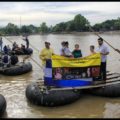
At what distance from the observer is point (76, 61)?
37.8 feet

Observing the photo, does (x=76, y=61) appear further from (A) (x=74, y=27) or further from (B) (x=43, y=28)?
(B) (x=43, y=28)

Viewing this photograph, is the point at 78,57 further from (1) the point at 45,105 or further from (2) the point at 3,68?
(2) the point at 3,68

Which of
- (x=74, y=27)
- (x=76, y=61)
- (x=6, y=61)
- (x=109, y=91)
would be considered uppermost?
(x=74, y=27)

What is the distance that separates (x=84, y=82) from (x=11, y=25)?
140848 millimetres

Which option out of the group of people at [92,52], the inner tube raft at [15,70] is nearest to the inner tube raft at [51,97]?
the group of people at [92,52]

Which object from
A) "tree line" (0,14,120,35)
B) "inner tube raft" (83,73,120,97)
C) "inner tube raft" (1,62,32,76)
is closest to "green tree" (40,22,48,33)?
"tree line" (0,14,120,35)

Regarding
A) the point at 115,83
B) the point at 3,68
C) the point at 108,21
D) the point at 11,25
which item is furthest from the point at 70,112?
the point at 11,25

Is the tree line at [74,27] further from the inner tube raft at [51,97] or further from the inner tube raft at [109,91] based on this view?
the inner tube raft at [51,97]

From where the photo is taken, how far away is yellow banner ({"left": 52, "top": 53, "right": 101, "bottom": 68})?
11.3 meters

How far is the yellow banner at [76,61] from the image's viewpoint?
1130cm

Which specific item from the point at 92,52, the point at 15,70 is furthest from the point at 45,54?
the point at 15,70

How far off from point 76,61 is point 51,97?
1.78 m

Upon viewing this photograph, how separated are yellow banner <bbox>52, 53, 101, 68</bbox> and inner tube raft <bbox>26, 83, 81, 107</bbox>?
3.38ft

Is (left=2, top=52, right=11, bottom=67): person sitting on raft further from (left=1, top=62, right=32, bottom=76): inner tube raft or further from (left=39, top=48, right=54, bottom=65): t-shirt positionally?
(left=39, top=48, right=54, bottom=65): t-shirt
